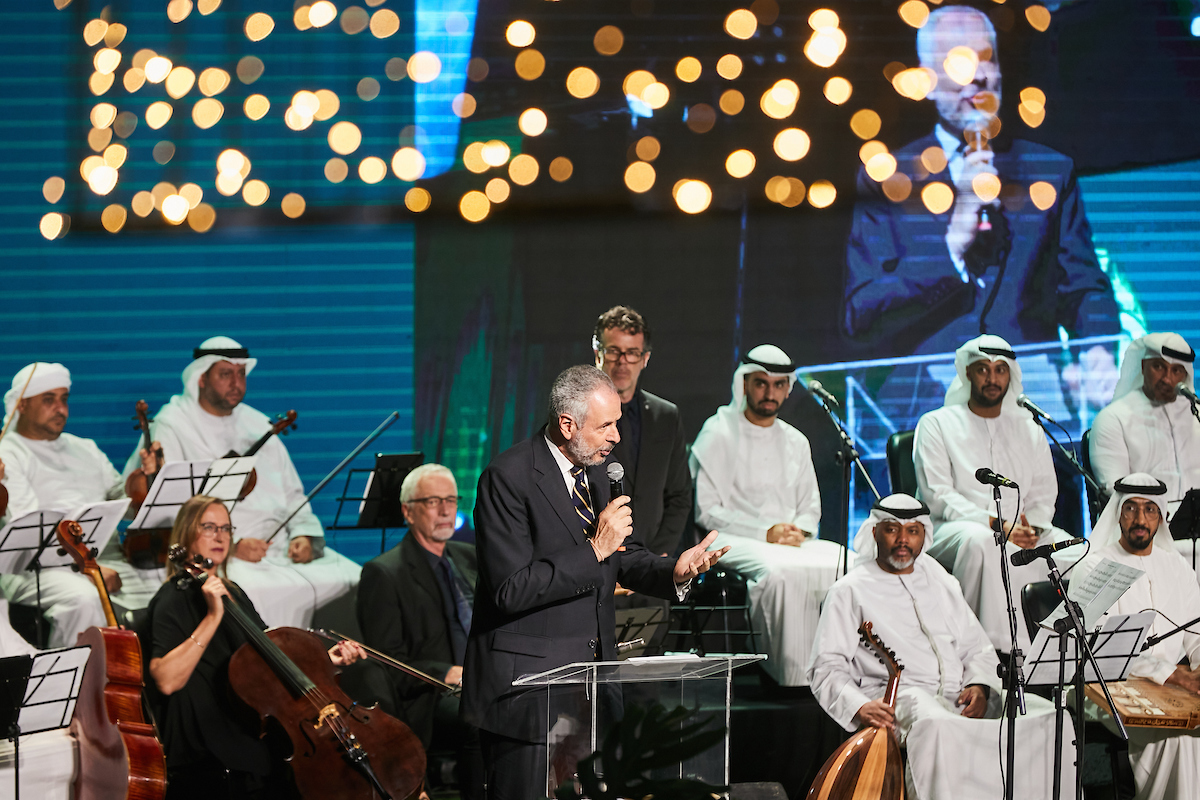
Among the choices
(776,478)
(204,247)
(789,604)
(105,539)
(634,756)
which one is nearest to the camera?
(634,756)

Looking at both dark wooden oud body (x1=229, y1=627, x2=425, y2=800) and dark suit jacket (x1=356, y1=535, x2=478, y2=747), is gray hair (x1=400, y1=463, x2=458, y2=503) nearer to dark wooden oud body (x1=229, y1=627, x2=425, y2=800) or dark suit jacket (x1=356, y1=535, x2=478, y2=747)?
dark suit jacket (x1=356, y1=535, x2=478, y2=747)

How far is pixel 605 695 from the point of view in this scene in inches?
123

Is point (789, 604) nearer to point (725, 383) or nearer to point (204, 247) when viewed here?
point (725, 383)

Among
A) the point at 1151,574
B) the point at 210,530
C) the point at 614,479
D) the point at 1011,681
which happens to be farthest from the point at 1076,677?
the point at 210,530

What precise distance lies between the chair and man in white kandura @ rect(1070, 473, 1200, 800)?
3.31 feet

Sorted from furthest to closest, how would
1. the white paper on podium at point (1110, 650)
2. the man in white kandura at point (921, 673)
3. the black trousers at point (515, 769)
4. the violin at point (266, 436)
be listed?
the violin at point (266, 436) < the man in white kandura at point (921, 673) < the white paper on podium at point (1110, 650) < the black trousers at point (515, 769)

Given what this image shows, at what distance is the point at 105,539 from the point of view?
512 cm

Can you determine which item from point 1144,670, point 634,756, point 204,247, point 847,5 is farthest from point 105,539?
point 847,5

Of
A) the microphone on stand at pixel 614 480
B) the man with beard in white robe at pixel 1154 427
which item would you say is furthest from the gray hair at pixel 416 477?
the man with beard in white robe at pixel 1154 427

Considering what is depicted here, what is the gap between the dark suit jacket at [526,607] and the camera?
10.3 ft

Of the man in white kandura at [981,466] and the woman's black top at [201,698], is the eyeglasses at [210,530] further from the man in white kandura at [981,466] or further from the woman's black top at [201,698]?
the man in white kandura at [981,466]

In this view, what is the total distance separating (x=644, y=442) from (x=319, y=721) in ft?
6.58

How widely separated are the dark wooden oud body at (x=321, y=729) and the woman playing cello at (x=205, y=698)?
0.74ft

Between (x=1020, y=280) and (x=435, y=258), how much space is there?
3.56m
